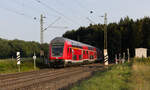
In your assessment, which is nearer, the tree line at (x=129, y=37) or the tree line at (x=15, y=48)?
the tree line at (x=129, y=37)

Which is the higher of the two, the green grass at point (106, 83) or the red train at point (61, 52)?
the red train at point (61, 52)

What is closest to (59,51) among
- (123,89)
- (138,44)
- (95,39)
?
(123,89)

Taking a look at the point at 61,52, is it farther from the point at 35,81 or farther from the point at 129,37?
the point at 129,37

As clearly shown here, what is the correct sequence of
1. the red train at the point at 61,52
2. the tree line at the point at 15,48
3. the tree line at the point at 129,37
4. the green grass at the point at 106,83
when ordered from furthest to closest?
1. the tree line at the point at 15,48
2. the tree line at the point at 129,37
3. the red train at the point at 61,52
4. the green grass at the point at 106,83

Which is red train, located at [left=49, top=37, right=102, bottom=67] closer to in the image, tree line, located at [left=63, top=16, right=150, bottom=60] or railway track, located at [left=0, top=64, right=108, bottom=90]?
railway track, located at [left=0, top=64, right=108, bottom=90]

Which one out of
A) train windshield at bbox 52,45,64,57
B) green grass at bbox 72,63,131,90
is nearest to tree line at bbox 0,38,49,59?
train windshield at bbox 52,45,64,57

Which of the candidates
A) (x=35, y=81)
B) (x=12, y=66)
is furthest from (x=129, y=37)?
(x=35, y=81)

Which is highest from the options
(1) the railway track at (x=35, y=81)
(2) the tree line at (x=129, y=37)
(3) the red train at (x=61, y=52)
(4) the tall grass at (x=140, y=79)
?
(2) the tree line at (x=129, y=37)

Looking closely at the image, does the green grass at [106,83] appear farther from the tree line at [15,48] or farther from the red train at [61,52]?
the tree line at [15,48]

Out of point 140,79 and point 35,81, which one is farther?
point 35,81

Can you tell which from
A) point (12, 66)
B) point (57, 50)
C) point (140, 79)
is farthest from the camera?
point (12, 66)

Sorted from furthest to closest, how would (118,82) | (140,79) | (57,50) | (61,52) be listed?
(57,50), (61,52), (118,82), (140,79)

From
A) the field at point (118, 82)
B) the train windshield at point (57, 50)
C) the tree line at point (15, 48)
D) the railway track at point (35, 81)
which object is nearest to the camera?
the field at point (118, 82)

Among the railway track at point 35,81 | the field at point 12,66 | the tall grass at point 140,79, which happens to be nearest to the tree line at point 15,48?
the field at point 12,66
